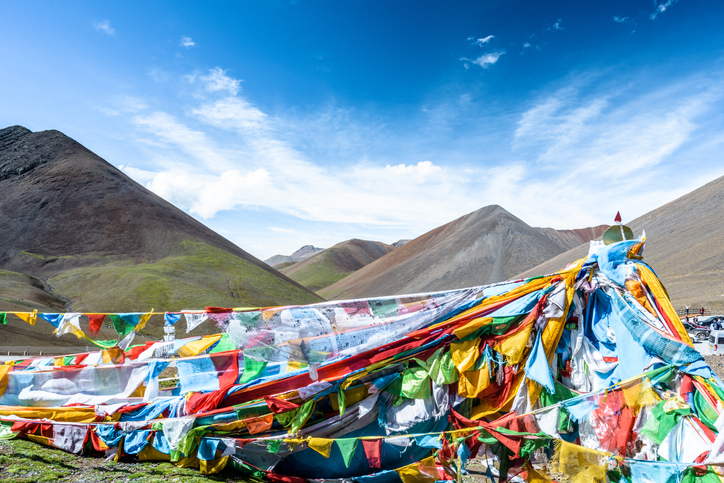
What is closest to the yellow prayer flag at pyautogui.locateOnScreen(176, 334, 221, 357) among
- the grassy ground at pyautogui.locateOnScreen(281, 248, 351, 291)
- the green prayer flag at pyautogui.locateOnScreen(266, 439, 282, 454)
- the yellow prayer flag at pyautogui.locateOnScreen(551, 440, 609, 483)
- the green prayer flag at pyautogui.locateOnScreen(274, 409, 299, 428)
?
the green prayer flag at pyautogui.locateOnScreen(274, 409, 299, 428)

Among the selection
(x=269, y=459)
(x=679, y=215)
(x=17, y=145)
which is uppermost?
(x=17, y=145)

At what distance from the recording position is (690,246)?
139 feet

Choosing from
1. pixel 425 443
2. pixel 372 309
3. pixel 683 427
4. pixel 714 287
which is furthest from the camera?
pixel 714 287

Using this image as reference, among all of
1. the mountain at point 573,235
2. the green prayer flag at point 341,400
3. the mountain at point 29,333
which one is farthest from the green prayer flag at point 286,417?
the mountain at point 573,235

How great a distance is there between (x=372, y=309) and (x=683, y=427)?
4.47 m

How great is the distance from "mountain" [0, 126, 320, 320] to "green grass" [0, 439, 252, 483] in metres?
33.7

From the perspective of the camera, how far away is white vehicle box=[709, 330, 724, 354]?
1688 centimetres

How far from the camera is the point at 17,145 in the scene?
7306 centimetres

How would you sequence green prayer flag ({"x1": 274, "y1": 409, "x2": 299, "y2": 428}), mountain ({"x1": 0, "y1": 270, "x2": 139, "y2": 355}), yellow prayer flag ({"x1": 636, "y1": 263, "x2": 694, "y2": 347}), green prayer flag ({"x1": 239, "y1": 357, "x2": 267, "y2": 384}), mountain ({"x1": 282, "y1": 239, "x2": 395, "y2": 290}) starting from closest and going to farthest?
1. yellow prayer flag ({"x1": 636, "y1": 263, "x2": 694, "y2": 347})
2. green prayer flag ({"x1": 274, "y1": 409, "x2": 299, "y2": 428})
3. green prayer flag ({"x1": 239, "y1": 357, "x2": 267, "y2": 384})
4. mountain ({"x1": 0, "y1": 270, "x2": 139, "y2": 355})
5. mountain ({"x1": 282, "y1": 239, "x2": 395, "y2": 290})

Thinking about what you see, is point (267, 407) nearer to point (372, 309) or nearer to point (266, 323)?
point (266, 323)

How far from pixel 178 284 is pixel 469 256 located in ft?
174

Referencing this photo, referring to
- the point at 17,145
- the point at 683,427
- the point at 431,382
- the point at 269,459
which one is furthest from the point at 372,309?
the point at 17,145

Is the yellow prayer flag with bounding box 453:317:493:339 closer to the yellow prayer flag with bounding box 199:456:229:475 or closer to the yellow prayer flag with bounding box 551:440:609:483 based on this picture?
the yellow prayer flag with bounding box 551:440:609:483

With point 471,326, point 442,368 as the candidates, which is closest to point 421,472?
point 442,368
